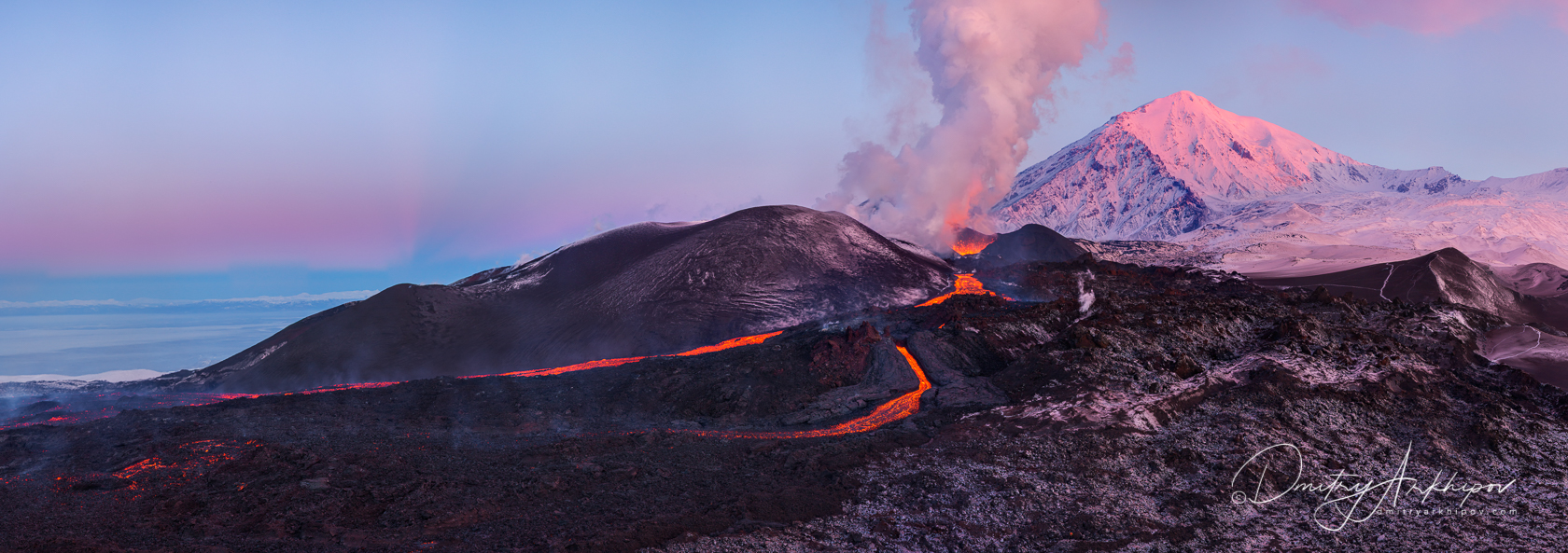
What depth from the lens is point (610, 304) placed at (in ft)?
115

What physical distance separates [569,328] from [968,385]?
1920 cm

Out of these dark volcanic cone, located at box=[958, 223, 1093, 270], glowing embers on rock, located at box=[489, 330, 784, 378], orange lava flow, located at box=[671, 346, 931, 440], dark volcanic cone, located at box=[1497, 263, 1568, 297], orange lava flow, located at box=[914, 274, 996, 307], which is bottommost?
dark volcanic cone, located at box=[1497, 263, 1568, 297]

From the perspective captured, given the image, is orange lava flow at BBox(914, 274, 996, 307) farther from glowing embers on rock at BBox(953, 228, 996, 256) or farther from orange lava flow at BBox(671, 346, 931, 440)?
orange lava flow at BBox(671, 346, 931, 440)

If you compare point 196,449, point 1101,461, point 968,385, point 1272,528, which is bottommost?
point 1272,528

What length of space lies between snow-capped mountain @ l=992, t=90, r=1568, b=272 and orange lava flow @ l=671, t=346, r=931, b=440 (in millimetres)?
55463

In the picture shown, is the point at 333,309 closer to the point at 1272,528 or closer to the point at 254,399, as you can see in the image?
the point at 254,399

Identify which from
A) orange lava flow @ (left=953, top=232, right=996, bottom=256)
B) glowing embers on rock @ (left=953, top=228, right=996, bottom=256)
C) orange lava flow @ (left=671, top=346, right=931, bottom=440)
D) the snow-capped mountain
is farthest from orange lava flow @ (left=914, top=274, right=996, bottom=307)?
the snow-capped mountain

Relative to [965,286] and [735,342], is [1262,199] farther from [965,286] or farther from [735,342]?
[735,342]

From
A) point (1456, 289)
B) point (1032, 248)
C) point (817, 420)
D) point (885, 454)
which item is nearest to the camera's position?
point (885, 454)

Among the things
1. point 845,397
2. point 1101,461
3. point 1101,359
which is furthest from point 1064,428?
point 845,397

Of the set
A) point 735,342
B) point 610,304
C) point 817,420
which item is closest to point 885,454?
point 817,420

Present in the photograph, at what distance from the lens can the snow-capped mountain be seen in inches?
2945

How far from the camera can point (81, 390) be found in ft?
87.2

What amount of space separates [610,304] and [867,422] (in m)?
18.6
